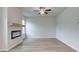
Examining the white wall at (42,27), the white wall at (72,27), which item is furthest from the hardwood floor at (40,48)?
the white wall at (42,27)

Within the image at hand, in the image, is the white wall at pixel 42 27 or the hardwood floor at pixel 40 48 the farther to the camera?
the white wall at pixel 42 27

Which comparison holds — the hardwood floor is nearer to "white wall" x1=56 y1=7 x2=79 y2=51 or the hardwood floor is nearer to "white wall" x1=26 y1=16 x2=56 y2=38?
"white wall" x1=56 y1=7 x2=79 y2=51

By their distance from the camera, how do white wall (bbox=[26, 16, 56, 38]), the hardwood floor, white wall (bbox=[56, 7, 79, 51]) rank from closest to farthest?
1. the hardwood floor
2. white wall (bbox=[56, 7, 79, 51])
3. white wall (bbox=[26, 16, 56, 38])

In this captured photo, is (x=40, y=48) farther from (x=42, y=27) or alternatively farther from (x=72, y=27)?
(x=42, y=27)

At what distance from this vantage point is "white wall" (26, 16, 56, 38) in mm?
7184

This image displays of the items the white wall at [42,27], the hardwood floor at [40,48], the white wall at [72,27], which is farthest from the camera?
the white wall at [42,27]

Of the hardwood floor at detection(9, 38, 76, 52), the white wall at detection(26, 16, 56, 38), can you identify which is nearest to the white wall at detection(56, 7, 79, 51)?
the hardwood floor at detection(9, 38, 76, 52)

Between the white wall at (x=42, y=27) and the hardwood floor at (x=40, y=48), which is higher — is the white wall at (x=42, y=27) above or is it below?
above

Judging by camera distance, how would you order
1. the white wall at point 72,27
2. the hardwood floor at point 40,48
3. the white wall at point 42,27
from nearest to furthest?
the hardwood floor at point 40,48 → the white wall at point 72,27 → the white wall at point 42,27

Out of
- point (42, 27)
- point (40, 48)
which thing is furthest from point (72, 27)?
point (42, 27)

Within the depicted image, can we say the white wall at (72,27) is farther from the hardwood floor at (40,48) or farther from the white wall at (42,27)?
the white wall at (42,27)

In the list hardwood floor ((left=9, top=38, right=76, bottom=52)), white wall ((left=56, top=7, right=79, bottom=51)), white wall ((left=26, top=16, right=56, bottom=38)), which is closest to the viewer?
hardwood floor ((left=9, top=38, right=76, bottom=52))

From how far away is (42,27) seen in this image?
7.46 metres

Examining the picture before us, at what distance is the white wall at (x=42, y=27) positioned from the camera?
7184 millimetres
